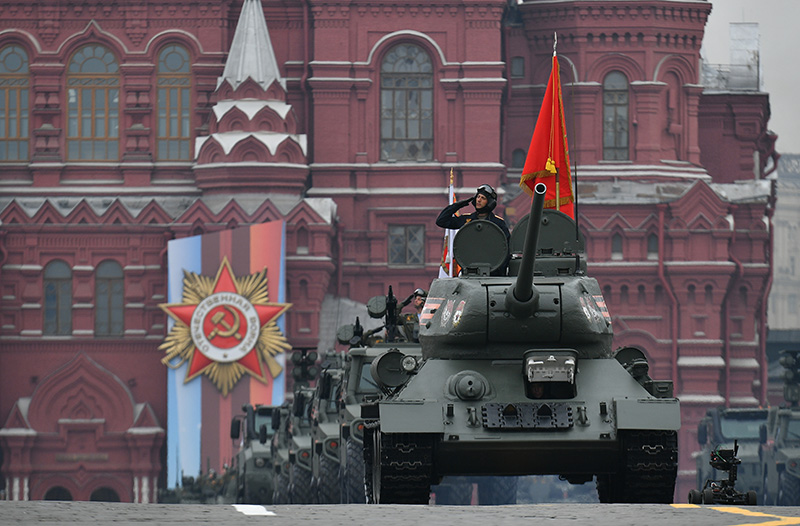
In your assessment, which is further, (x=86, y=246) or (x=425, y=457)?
(x=86, y=246)

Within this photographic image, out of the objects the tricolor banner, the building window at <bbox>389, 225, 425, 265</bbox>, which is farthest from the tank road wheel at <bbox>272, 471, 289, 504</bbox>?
the building window at <bbox>389, 225, 425, 265</bbox>

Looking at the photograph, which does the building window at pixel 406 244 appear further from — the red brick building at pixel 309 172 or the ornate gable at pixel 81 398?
the ornate gable at pixel 81 398

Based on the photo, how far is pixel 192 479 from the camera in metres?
41.8

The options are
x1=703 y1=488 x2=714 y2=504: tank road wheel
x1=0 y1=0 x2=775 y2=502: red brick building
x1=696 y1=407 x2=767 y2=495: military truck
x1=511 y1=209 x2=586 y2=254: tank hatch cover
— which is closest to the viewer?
x1=703 y1=488 x2=714 y2=504: tank road wheel

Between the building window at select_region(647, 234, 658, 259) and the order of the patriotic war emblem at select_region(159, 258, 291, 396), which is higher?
the building window at select_region(647, 234, 658, 259)

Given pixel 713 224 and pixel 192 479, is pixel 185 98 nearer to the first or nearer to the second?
pixel 192 479

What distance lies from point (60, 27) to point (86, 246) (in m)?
5.60

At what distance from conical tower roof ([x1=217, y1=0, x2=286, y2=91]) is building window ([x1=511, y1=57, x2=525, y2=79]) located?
667 centimetres

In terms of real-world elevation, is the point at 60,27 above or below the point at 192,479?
above

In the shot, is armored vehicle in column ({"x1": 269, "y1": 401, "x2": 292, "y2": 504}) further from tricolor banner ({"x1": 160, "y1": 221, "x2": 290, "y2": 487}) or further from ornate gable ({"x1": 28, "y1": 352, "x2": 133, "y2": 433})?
ornate gable ({"x1": 28, "y1": 352, "x2": 133, "y2": 433})

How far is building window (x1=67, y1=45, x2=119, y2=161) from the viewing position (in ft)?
156

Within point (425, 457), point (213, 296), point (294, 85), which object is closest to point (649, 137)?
point (294, 85)

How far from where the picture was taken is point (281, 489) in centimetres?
2842

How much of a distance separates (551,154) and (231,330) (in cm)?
2743
